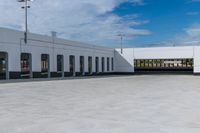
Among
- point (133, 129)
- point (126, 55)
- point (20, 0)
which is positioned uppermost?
point (20, 0)

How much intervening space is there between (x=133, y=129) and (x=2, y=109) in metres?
5.18

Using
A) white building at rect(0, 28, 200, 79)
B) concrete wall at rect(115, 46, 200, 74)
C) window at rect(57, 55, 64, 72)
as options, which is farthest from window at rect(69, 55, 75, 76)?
concrete wall at rect(115, 46, 200, 74)

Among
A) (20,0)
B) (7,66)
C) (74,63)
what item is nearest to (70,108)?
(7,66)

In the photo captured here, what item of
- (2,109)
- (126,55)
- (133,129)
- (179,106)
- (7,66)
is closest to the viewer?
(133,129)

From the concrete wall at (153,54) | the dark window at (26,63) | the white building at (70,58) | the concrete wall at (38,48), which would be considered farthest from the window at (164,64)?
the dark window at (26,63)

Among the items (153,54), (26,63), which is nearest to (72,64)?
(26,63)

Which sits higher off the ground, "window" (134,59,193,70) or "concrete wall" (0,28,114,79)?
"concrete wall" (0,28,114,79)

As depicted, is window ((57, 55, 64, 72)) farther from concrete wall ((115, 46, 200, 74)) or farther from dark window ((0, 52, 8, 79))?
concrete wall ((115, 46, 200, 74))

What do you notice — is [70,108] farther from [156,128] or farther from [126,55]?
[126,55]

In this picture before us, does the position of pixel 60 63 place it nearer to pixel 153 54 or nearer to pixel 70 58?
pixel 70 58

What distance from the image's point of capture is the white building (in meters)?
29.6

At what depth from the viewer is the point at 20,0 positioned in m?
33.9

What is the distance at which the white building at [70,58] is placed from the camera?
97.2 feet

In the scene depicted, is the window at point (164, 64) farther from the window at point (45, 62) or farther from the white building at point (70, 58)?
the window at point (45, 62)
